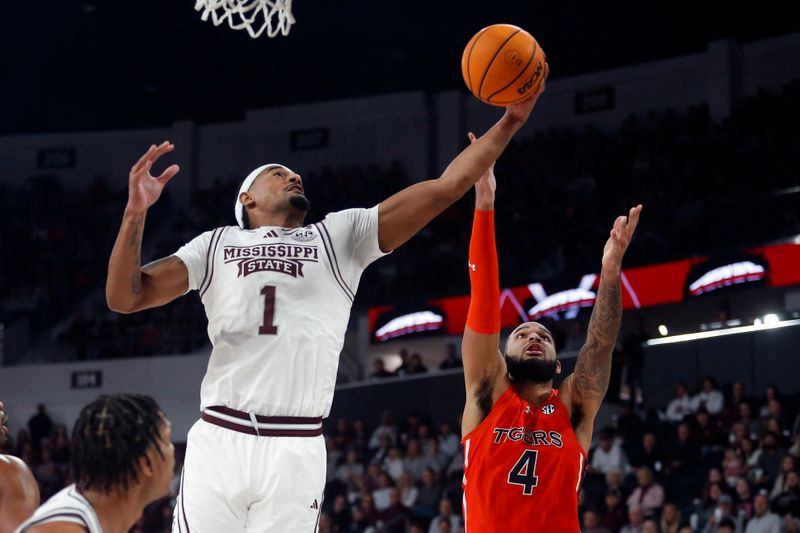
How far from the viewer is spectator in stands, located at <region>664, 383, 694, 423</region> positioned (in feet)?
47.4

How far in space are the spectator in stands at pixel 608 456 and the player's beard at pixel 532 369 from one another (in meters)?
8.47

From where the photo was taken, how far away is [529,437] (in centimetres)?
530

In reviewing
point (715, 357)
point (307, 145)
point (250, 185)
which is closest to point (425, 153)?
point (307, 145)

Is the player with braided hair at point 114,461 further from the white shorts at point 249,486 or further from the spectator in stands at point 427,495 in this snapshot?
the spectator in stands at point 427,495

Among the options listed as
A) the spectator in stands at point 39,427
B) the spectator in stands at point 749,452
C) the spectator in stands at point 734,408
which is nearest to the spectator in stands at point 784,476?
the spectator in stands at point 749,452

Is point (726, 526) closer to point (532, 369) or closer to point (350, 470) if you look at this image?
point (350, 470)

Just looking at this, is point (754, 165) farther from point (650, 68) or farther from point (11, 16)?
point (11, 16)

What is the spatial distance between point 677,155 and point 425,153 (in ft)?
21.2

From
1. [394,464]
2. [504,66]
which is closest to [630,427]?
[394,464]

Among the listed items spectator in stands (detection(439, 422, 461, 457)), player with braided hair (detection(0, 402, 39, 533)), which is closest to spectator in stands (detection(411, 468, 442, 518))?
spectator in stands (detection(439, 422, 461, 457))

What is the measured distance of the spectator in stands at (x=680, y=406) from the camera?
14453 millimetres

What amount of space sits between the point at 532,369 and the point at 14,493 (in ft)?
8.18

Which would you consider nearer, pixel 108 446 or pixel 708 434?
pixel 108 446

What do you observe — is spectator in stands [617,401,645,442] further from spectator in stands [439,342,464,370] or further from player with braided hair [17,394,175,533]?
player with braided hair [17,394,175,533]
